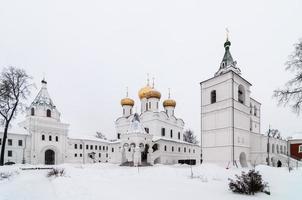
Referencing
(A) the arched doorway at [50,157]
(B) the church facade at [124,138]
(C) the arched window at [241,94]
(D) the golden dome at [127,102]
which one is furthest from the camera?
(D) the golden dome at [127,102]

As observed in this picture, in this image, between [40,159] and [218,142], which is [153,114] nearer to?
[218,142]

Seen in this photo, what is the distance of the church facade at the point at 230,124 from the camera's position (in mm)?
26281

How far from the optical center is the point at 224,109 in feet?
88.7

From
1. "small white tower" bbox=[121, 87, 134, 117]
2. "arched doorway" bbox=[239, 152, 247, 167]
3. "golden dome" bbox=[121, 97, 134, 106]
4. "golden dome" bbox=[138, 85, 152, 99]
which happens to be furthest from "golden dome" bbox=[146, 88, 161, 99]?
"arched doorway" bbox=[239, 152, 247, 167]

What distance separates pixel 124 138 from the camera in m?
35.5

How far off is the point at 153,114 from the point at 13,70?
23387mm

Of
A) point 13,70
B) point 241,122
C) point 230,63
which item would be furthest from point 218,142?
point 13,70

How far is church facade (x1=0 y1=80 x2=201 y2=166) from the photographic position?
3544 cm

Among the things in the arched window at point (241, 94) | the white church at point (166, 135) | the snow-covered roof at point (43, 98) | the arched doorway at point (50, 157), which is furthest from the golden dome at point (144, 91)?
the arched window at point (241, 94)

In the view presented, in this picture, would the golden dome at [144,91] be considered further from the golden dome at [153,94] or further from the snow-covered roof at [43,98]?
the snow-covered roof at [43,98]

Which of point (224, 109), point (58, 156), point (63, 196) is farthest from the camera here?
point (58, 156)

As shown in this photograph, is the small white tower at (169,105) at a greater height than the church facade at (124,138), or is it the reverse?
the small white tower at (169,105)

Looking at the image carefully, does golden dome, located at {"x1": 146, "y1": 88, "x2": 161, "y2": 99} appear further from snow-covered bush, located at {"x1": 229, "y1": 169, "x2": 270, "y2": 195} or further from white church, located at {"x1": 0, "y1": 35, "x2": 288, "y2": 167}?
snow-covered bush, located at {"x1": 229, "y1": 169, "x2": 270, "y2": 195}

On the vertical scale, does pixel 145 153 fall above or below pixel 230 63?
below
